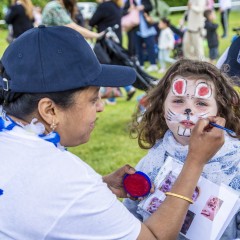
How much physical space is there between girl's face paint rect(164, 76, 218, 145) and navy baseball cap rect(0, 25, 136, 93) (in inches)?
19.0

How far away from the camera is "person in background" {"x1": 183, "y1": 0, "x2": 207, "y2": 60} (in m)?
9.99

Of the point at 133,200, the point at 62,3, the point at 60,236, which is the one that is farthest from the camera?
the point at 62,3

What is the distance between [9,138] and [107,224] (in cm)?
44

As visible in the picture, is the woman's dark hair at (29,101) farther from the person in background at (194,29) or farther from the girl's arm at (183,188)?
the person in background at (194,29)

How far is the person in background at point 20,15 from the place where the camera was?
799 centimetres

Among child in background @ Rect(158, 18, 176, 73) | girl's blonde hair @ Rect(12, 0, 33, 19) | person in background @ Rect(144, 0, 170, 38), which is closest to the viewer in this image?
girl's blonde hair @ Rect(12, 0, 33, 19)

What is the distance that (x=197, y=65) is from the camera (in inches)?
90.9

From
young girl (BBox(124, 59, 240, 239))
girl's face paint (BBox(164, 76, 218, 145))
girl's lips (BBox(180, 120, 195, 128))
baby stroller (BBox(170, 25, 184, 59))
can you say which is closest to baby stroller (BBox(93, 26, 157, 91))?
young girl (BBox(124, 59, 240, 239))

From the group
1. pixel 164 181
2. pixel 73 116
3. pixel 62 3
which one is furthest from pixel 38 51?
pixel 62 3

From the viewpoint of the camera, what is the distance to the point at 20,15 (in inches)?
317

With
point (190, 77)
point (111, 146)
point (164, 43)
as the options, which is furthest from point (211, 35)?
point (190, 77)

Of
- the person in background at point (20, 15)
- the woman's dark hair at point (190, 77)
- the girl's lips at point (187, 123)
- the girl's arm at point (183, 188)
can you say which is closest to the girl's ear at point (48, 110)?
the girl's arm at point (183, 188)

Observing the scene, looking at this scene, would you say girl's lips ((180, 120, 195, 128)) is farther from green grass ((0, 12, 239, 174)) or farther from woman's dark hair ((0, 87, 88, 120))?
green grass ((0, 12, 239, 174))

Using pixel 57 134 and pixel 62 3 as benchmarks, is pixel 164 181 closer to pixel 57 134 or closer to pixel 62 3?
pixel 57 134
